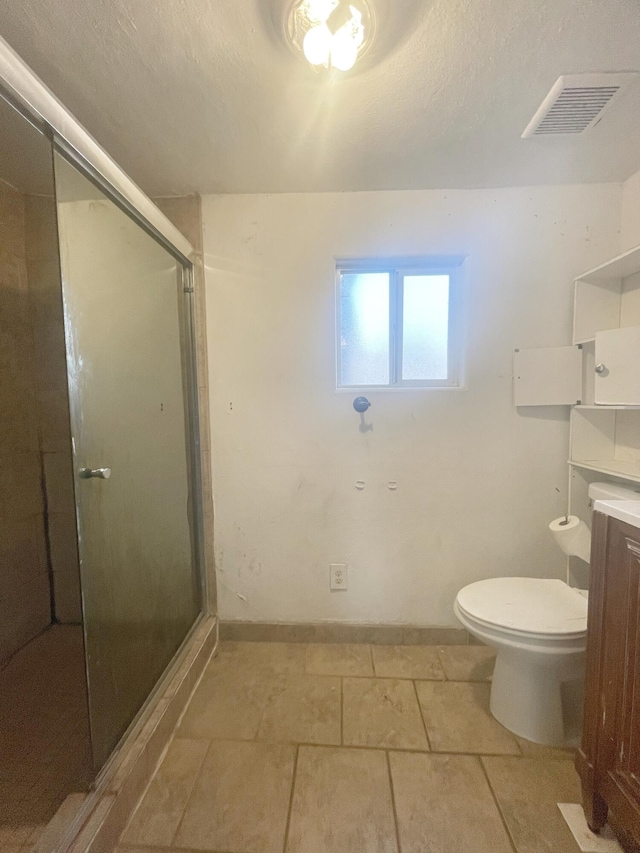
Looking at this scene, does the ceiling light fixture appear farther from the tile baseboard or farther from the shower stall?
the tile baseboard

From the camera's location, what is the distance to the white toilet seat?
3.59 feet

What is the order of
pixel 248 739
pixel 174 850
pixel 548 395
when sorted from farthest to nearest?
pixel 548 395
pixel 248 739
pixel 174 850

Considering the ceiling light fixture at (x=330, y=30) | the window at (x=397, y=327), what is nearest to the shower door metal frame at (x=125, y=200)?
the ceiling light fixture at (x=330, y=30)

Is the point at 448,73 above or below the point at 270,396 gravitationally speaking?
above

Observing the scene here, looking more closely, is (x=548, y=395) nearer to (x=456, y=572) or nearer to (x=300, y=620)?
(x=456, y=572)

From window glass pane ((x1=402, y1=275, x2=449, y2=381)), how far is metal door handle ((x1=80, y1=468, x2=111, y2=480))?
1.32 metres

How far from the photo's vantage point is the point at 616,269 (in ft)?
4.40

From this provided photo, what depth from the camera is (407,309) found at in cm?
169

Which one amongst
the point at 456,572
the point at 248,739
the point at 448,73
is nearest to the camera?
the point at 448,73

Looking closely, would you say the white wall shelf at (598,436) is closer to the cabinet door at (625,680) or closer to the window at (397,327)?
the window at (397,327)

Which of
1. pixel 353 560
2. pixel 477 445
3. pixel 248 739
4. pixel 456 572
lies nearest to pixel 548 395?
pixel 477 445

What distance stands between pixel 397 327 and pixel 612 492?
1.10 metres

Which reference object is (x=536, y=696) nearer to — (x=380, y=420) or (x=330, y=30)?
(x=380, y=420)

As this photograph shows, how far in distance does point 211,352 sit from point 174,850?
1.64m
